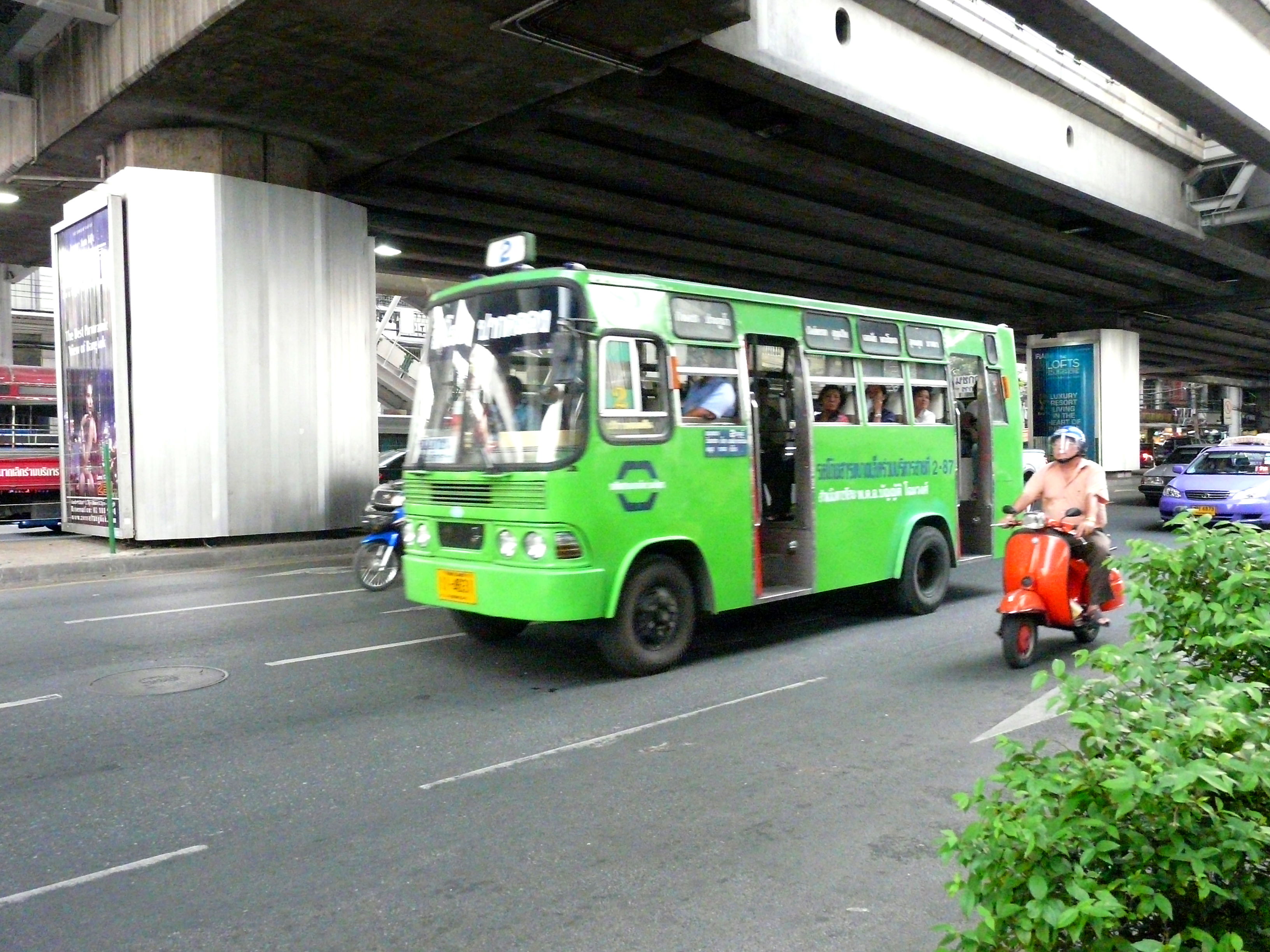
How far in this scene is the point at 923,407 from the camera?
34.3 ft

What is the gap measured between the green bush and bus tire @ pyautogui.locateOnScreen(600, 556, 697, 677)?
16.1ft

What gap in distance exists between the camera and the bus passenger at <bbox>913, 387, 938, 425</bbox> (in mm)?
10336

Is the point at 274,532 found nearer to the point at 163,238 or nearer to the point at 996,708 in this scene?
the point at 163,238

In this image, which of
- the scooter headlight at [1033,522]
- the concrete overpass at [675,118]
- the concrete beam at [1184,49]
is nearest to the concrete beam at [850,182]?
the concrete overpass at [675,118]

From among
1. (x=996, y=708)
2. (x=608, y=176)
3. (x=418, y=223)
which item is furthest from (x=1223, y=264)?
(x=996, y=708)

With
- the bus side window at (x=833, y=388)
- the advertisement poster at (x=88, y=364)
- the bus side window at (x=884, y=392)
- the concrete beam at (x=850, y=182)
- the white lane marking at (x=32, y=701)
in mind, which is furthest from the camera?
the advertisement poster at (x=88, y=364)

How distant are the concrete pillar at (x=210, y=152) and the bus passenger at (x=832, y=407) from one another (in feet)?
34.0

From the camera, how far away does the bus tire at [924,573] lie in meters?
10.0

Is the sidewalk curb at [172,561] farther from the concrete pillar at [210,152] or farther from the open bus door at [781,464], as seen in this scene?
the open bus door at [781,464]

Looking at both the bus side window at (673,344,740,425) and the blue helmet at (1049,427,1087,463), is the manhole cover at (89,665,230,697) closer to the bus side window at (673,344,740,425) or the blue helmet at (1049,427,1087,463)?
the bus side window at (673,344,740,425)

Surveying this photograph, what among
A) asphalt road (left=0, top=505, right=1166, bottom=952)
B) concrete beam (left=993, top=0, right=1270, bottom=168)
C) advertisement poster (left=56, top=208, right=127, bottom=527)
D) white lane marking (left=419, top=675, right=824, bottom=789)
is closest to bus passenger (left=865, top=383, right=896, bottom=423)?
asphalt road (left=0, top=505, right=1166, bottom=952)

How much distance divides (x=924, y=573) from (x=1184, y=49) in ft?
26.9

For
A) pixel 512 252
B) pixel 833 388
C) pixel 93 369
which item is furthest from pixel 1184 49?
pixel 93 369

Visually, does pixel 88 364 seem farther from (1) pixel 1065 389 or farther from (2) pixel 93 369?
(1) pixel 1065 389
